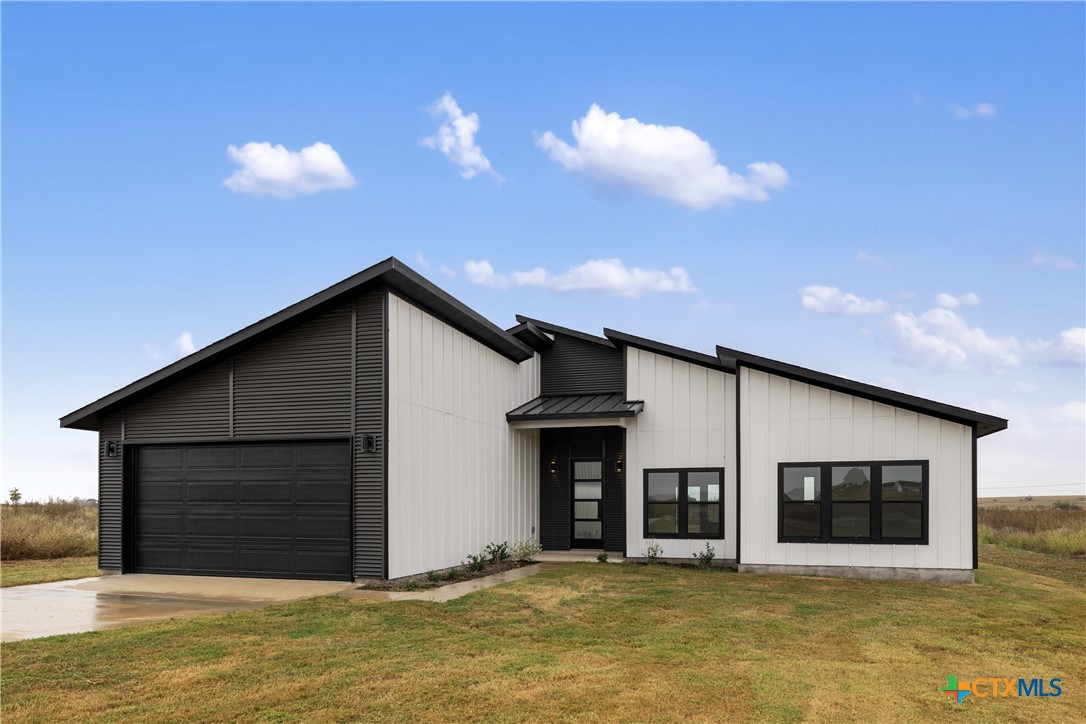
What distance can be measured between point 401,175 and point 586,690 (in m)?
16.5

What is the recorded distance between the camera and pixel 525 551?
1842cm

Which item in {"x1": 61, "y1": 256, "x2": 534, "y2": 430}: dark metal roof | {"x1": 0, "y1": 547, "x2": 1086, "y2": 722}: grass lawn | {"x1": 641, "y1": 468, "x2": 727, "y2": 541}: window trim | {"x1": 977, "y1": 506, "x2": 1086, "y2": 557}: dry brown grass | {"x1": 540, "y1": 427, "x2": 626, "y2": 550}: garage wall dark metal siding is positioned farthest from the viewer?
{"x1": 977, "y1": 506, "x2": 1086, "y2": 557}: dry brown grass

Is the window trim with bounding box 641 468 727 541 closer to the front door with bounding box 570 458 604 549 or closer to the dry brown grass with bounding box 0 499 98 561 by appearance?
the front door with bounding box 570 458 604 549

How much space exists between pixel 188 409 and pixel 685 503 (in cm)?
1017

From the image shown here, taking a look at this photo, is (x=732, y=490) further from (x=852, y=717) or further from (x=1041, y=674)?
(x=852, y=717)

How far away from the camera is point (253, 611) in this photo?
11.1 meters

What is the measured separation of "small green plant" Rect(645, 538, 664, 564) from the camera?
17.7m

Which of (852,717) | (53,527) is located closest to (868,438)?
(852,717)

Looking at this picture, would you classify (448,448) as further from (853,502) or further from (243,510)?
(853,502)

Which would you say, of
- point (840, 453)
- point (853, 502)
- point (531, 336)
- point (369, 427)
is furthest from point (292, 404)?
point (853, 502)

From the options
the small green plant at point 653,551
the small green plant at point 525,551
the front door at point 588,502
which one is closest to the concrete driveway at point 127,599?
the small green plant at point 525,551

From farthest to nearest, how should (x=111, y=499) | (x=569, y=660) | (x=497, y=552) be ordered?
1. (x=497, y=552)
2. (x=111, y=499)
3. (x=569, y=660)

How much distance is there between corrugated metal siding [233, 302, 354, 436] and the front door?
757 cm

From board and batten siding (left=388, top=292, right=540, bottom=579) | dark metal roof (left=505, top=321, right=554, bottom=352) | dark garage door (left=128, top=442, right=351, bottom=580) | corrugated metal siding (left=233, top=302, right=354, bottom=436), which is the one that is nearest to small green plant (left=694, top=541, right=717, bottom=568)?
board and batten siding (left=388, top=292, right=540, bottom=579)
